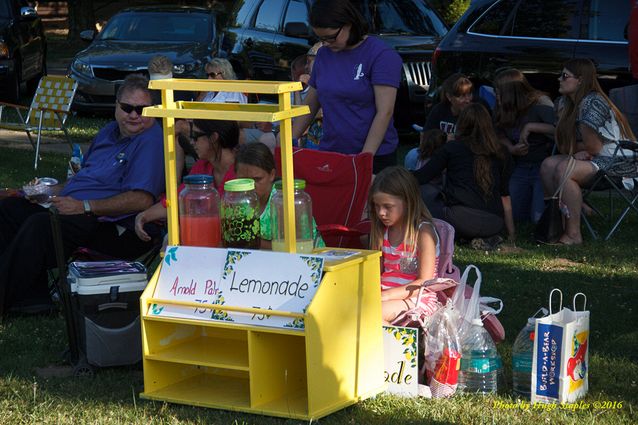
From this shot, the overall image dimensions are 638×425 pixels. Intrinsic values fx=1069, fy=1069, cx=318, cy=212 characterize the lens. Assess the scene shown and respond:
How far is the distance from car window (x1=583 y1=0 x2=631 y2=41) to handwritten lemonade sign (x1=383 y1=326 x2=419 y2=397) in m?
5.33

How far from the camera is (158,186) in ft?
19.9

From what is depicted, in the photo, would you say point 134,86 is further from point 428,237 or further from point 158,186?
point 428,237

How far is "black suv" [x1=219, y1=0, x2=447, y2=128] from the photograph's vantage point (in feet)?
40.4

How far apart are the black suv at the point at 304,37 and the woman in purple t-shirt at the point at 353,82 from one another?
6.15 m

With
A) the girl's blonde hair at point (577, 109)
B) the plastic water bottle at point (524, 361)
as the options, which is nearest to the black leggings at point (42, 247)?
the plastic water bottle at point (524, 361)

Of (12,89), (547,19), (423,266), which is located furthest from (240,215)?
(12,89)

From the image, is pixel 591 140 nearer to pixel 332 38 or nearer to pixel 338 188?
pixel 332 38

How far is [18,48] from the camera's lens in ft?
55.0

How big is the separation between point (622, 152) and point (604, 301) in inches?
78.8

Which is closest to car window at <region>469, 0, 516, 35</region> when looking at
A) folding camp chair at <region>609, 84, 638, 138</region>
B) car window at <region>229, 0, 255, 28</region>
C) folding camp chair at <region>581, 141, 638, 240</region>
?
folding camp chair at <region>609, 84, 638, 138</region>

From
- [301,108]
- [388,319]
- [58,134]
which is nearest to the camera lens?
[301,108]

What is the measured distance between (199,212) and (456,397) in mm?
1375

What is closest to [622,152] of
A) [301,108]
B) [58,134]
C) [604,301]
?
[604,301]

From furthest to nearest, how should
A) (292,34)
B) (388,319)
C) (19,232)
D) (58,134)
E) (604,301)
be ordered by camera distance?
(58,134) < (292,34) < (604,301) < (19,232) < (388,319)
